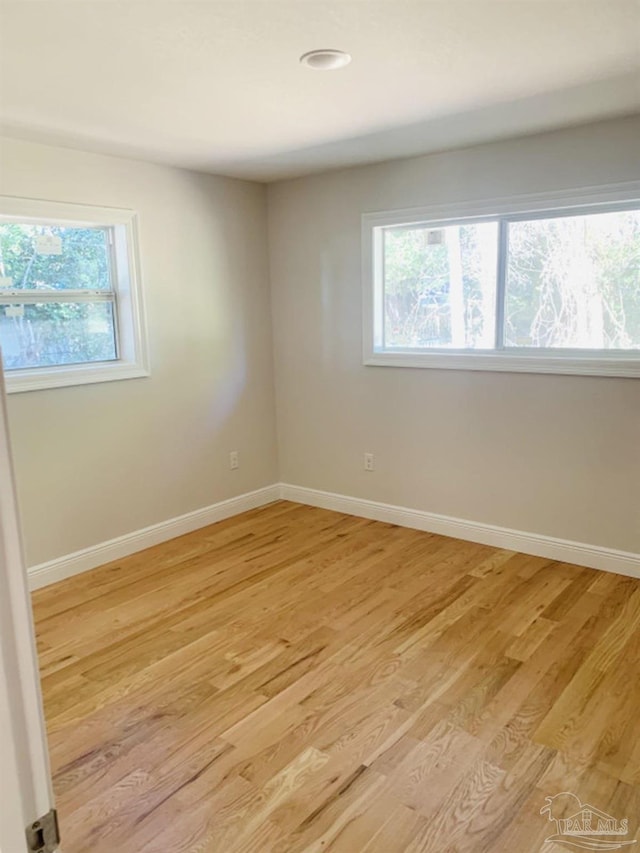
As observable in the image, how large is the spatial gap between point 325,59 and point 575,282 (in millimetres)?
1903

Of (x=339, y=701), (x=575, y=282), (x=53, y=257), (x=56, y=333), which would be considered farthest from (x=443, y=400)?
(x=53, y=257)

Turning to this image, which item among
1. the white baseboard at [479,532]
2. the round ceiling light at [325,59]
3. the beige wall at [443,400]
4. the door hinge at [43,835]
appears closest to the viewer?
the door hinge at [43,835]

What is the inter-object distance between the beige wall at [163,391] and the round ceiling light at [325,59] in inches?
67.8

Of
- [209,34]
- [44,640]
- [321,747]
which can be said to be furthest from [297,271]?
[321,747]

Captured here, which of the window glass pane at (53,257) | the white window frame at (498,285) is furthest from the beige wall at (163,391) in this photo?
the white window frame at (498,285)

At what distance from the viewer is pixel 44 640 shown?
2.85 meters

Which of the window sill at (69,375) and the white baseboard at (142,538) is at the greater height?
the window sill at (69,375)

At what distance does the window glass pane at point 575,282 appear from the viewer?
323 centimetres

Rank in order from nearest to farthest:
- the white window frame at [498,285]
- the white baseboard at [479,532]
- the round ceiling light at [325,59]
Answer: the round ceiling light at [325,59] → the white window frame at [498,285] → the white baseboard at [479,532]

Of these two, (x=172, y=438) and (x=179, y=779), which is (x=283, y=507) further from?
(x=179, y=779)

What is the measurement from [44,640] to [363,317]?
2.72 m

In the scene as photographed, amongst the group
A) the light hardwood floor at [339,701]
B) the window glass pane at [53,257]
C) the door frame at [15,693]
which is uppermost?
the window glass pane at [53,257]

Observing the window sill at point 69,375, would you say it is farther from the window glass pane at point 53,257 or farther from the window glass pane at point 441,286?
the window glass pane at point 441,286

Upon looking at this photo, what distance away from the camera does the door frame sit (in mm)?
855
